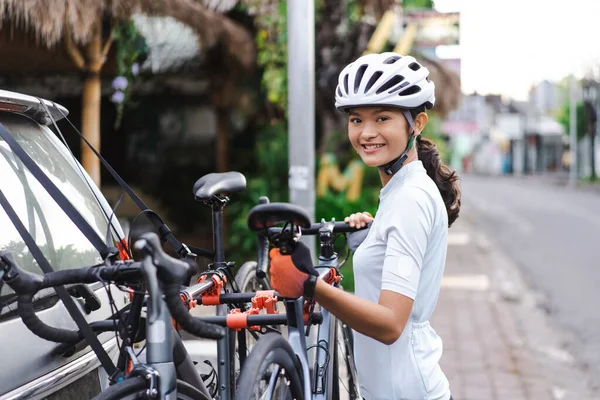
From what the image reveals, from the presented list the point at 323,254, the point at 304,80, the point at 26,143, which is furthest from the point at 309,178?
the point at 26,143

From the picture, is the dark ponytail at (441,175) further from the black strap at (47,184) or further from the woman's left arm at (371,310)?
the black strap at (47,184)

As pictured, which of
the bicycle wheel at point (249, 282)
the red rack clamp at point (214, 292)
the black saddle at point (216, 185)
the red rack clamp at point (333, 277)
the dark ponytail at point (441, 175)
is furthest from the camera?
the bicycle wheel at point (249, 282)

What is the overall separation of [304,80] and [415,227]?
3.73 metres

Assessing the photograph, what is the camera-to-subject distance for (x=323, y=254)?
332 centimetres

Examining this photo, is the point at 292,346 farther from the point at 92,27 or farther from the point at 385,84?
the point at 92,27

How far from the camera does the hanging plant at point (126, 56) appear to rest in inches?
274

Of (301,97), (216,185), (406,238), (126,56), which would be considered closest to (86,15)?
(126,56)

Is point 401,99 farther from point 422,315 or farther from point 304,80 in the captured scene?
point 304,80

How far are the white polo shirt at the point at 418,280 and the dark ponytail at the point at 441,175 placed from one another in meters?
0.24

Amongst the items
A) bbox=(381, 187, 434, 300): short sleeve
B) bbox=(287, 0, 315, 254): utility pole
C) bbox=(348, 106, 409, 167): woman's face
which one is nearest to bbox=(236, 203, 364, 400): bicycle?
bbox=(381, 187, 434, 300): short sleeve

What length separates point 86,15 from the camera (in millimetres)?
5930

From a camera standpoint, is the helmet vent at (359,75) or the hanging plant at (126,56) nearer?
the helmet vent at (359,75)

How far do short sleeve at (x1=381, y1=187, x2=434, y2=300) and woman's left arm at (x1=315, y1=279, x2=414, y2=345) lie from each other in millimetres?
33

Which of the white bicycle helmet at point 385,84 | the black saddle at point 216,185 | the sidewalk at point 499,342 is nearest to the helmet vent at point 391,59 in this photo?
the white bicycle helmet at point 385,84
